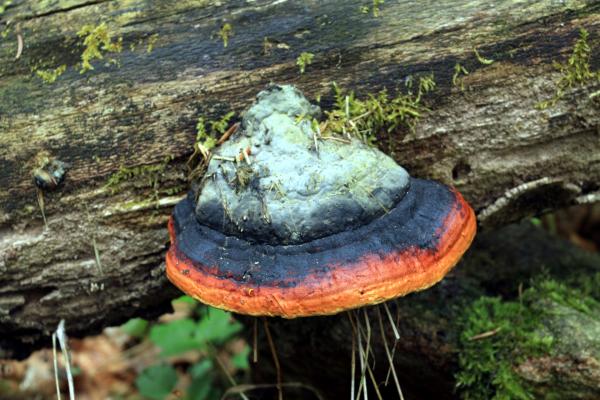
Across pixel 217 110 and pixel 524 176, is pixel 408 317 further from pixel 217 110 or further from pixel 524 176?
pixel 217 110

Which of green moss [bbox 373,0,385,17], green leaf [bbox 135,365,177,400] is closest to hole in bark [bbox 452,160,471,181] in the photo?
green moss [bbox 373,0,385,17]

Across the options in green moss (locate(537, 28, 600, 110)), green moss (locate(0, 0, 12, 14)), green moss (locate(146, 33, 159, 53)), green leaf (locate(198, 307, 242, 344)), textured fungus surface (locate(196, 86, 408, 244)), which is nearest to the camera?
textured fungus surface (locate(196, 86, 408, 244))

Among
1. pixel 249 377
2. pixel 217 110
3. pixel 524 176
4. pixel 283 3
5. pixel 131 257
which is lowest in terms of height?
pixel 249 377

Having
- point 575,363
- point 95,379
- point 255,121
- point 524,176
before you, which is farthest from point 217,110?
point 95,379

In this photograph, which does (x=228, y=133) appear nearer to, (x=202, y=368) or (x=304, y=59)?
(x=304, y=59)

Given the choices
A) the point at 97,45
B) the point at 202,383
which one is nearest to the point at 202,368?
the point at 202,383

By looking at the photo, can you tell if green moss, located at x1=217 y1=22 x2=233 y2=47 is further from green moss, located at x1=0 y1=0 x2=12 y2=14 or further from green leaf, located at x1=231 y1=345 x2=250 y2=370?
green leaf, located at x1=231 y1=345 x2=250 y2=370
